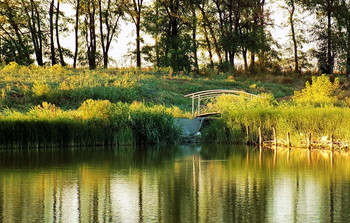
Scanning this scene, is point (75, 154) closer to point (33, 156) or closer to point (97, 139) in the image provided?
point (33, 156)

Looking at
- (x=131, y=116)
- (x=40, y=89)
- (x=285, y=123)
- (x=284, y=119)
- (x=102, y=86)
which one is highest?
(x=102, y=86)

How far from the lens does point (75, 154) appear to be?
67.0 ft

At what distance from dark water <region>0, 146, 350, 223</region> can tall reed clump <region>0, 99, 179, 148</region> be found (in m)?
2.35

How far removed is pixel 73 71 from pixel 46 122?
Result: 16.1 m

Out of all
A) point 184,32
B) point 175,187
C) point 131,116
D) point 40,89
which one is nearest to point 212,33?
point 184,32

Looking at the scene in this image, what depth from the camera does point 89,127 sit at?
2386cm

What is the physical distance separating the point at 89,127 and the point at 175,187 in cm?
1126

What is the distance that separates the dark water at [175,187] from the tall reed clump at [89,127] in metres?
2.35

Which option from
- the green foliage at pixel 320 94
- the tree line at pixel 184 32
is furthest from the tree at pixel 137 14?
the green foliage at pixel 320 94

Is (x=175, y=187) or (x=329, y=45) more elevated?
(x=329, y=45)

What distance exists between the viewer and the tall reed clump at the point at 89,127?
74.4ft

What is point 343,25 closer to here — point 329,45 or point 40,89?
A: point 329,45

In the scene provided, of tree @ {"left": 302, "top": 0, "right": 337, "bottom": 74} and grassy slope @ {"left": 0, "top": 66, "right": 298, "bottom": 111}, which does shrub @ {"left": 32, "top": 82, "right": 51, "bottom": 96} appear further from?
tree @ {"left": 302, "top": 0, "right": 337, "bottom": 74}

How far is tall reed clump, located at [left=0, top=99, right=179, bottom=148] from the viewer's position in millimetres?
22688
